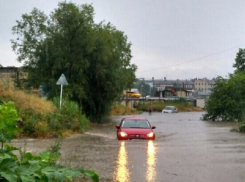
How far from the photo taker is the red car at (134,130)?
1923cm

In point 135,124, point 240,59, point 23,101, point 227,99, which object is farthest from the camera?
point 240,59

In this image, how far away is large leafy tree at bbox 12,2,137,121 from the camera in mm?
33094

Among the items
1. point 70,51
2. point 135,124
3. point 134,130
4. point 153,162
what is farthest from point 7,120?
point 70,51

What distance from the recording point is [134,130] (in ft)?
64.3

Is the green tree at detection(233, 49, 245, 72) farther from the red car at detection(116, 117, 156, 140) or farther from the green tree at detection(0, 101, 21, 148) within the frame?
the green tree at detection(0, 101, 21, 148)

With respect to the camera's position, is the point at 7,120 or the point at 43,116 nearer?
the point at 7,120

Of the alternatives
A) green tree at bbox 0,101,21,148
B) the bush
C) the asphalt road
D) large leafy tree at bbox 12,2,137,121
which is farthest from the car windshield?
→ green tree at bbox 0,101,21,148

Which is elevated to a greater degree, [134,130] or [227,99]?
[227,99]

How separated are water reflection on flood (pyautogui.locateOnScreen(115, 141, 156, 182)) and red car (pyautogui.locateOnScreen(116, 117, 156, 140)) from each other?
8.18ft

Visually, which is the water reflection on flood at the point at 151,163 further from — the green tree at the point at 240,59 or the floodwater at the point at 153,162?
the green tree at the point at 240,59

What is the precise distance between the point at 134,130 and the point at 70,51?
15510 mm

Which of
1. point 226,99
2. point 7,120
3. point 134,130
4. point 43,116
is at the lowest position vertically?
point 134,130

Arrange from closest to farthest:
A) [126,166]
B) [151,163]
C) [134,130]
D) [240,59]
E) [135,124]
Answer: [126,166] → [151,163] → [134,130] → [135,124] → [240,59]

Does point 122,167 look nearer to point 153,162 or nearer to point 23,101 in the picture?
point 153,162
